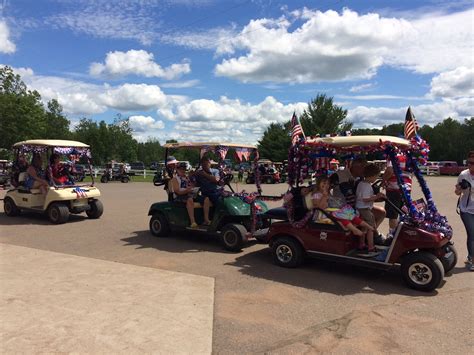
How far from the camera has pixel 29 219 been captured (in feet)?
37.3

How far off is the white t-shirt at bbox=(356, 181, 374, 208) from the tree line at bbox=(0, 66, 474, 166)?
23.6ft

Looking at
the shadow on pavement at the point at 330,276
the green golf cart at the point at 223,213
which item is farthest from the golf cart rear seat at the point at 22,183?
the shadow on pavement at the point at 330,276

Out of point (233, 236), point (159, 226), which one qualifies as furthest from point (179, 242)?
point (233, 236)

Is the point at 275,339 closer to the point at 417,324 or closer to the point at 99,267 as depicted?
the point at 417,324

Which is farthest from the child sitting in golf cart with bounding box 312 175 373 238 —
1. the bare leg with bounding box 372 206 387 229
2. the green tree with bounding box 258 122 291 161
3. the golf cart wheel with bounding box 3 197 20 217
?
the green tree with bounding box 258 122 291 161

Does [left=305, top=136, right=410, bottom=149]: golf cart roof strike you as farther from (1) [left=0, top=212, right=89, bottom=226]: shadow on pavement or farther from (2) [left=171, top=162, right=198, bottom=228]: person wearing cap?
(1) [left=0, top=212, right=89, bottom=226]: shadow on pavement

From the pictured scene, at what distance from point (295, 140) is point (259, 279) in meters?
2.30

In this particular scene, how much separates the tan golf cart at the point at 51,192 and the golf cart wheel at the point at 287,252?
20.4 ft

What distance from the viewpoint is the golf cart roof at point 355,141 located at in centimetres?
588

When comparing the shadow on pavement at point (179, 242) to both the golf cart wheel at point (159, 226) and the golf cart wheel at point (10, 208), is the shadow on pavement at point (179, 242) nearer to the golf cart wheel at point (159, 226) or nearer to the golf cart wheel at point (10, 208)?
the golf cart wheel at point (159, 226)

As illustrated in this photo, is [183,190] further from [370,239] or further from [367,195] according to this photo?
[370,239]

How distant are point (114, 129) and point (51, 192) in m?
41.2

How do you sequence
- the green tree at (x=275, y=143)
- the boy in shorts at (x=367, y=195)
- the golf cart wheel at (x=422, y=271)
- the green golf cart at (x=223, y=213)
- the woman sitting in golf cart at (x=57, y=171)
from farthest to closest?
the green tree at (x=275, y=143) → the woman sitting in golf cart at (x=57, y=171) → the green golf cart at (x=223, y=213) → the boy in shorts at (x=367, y=195) → the golf cart wheel at (x=422, y=271)

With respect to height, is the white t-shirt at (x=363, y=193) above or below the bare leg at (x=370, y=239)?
above
